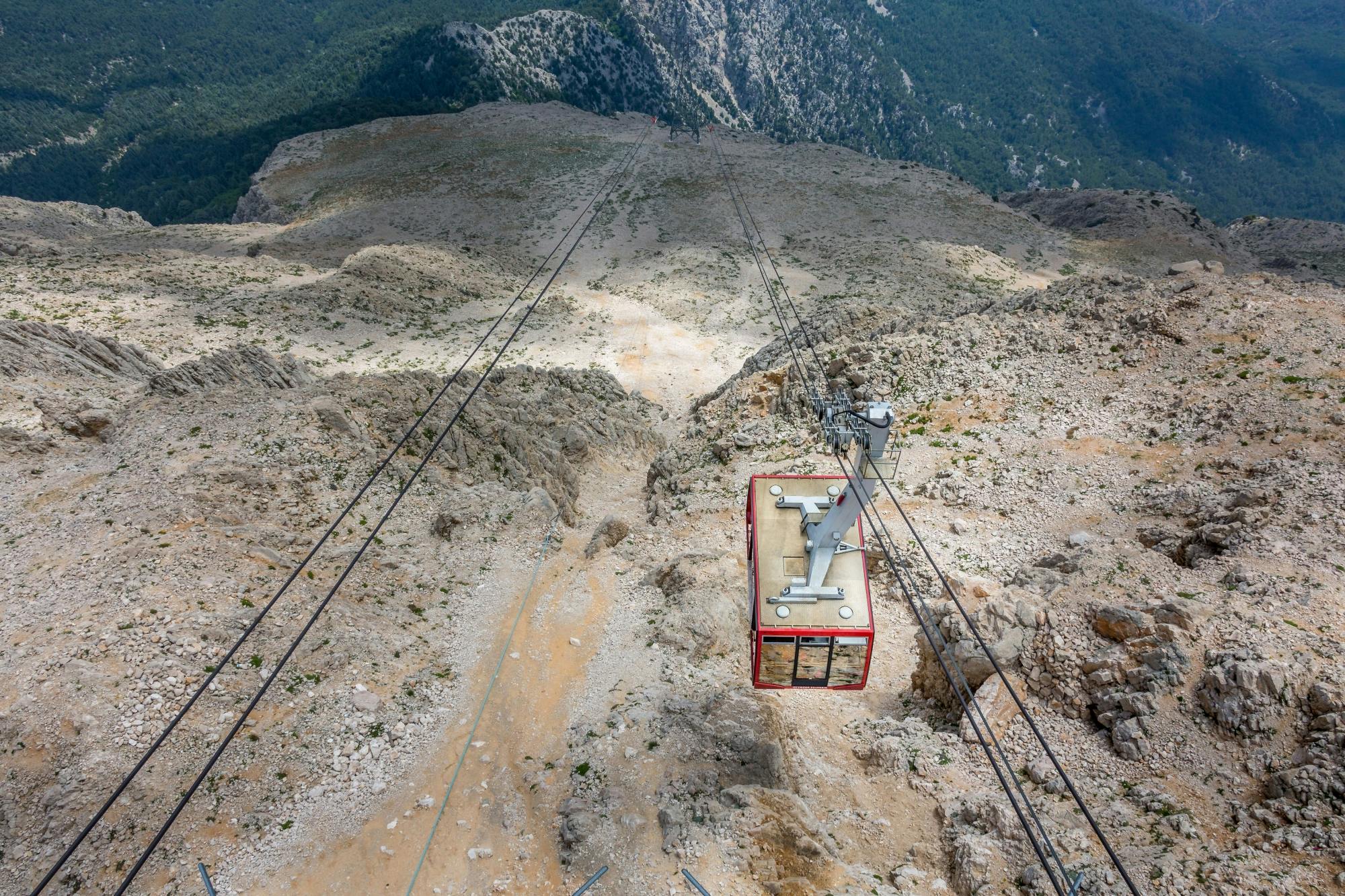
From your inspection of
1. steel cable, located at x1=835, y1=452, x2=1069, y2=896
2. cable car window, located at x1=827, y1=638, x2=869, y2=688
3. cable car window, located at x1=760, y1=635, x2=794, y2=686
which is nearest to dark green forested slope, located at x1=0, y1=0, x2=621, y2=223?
steel cable, located at x1=835, y1=452, x2=1069, y2=896

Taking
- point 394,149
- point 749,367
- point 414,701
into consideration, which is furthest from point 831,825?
point 394,149

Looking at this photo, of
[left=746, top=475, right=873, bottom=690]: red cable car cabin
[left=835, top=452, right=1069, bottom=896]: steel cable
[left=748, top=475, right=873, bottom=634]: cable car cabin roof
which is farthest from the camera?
[left=748, top=475, right=873, bottom=634]: cable car cabin roof

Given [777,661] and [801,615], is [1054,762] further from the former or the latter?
[777,661]

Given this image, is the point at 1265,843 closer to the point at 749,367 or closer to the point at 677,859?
the point at 677,859

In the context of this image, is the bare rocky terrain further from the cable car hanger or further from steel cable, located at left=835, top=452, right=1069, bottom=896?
the cable car hanger

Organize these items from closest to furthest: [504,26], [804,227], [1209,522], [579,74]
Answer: [1209,522] < [804,227] < [504,26] < [579,74]

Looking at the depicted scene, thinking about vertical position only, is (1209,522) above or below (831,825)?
above

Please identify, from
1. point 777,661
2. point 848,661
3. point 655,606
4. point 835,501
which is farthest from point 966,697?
point 655,606
